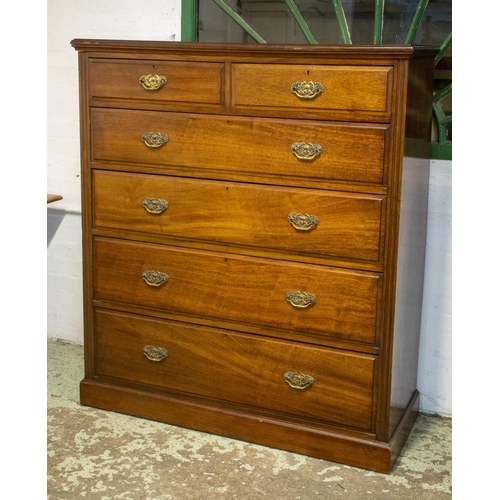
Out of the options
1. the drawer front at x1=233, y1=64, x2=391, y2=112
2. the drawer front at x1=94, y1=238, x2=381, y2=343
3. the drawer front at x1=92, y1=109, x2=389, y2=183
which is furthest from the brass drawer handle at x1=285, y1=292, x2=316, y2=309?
the drawer front at x1=233, y1=64, x2=391, y2=112

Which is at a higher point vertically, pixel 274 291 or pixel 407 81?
pixel 407 81

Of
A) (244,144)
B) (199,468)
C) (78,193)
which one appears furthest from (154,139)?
(199,468)

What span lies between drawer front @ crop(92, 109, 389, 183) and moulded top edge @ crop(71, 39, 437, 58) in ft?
0.78

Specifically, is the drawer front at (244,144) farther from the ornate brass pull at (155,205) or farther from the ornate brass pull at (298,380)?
the ornate brass pull at (298,380)

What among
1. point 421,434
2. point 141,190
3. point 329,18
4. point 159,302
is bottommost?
point 421,434

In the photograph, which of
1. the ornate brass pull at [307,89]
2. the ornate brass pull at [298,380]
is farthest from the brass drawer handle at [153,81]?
the ornate brass pull at [298,380]

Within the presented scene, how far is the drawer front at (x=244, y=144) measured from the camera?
248cm

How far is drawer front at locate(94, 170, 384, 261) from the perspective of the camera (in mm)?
2537

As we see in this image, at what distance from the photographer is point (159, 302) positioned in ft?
9.65

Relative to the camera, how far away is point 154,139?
2.82m
